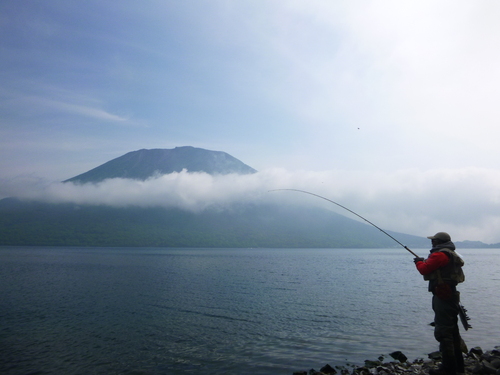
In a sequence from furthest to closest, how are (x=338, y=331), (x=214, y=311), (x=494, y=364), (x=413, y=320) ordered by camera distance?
1. (x=214, y=311)
2. (x=413, y=320)
3. (x=338, y=331)
4. (x=494, y=364)

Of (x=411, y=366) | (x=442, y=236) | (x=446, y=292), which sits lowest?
(x=411, y=366)

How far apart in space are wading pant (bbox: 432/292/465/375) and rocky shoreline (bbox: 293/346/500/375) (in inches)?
75.4

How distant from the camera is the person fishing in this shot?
30.1ft

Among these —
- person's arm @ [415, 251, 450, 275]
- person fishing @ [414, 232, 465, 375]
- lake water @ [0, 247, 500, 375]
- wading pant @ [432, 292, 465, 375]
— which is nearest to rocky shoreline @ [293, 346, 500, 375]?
lake water @ [0, 247, 500, 375]

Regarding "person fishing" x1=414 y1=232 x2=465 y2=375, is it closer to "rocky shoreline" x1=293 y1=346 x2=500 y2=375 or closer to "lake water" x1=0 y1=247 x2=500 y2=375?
"rocky shoreline" x1=293 y1=346 x2=500 y2=375

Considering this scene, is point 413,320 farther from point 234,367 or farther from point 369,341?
point 234,367

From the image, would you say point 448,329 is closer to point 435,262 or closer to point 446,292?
point 446,292

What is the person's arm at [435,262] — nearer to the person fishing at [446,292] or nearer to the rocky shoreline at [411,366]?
the person fishing at [446,292]

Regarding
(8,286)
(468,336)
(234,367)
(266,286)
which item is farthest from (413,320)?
(8,286)

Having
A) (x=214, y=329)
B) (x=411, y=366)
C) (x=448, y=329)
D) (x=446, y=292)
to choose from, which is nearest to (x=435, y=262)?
(x=446, y=292)

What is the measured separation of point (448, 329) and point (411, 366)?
471 centimetres

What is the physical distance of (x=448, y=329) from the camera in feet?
30.6

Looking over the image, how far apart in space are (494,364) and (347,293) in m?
24.6

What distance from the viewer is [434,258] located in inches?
361
